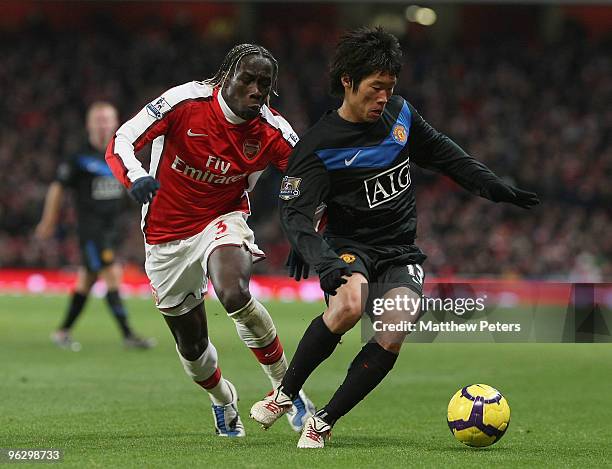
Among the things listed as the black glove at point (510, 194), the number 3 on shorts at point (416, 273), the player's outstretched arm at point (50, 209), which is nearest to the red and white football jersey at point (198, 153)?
the number 3 on shorts at point (416, 273)

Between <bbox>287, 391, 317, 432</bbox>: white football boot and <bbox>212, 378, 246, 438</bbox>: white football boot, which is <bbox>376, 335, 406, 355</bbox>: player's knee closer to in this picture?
<bbox>287, 391, 317, 432</bbox>: white football boot

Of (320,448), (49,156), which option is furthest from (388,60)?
(49,156)

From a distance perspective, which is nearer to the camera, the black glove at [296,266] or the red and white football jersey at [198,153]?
the black glove at [296,266]

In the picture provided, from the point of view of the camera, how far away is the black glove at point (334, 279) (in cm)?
530

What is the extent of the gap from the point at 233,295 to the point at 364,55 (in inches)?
59.0

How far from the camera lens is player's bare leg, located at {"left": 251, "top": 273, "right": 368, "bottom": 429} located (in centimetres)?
557

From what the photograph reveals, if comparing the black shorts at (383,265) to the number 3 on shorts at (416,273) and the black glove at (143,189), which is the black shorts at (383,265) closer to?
the number 3 on shorts at (416,273)

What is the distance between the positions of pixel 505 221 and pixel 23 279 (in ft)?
35.0

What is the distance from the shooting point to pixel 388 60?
5652mm

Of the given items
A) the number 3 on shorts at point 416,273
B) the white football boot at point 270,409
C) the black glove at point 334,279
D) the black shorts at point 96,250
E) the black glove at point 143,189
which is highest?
the black glove at point 143,189

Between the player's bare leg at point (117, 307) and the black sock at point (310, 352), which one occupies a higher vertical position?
the black sock at point (310, 352)

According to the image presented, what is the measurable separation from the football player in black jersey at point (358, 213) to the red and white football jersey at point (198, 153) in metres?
0.73

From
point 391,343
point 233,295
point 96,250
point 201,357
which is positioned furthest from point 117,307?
point 391,343

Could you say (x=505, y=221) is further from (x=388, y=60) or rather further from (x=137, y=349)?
(x=388, y=60)
